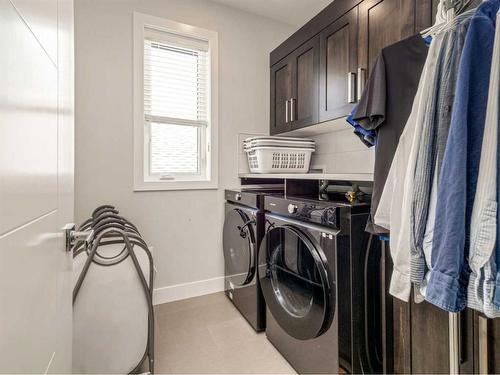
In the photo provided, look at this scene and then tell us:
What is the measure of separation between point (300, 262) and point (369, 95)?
89 centimetres

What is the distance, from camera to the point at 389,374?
1.24 metres

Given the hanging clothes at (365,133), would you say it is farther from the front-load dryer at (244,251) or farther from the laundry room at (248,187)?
the front-load dryer at (244,251)

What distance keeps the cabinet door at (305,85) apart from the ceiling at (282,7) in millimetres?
594

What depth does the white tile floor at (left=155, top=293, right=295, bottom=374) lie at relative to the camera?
1544 mm

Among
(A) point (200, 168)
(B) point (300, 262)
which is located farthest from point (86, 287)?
(A) point (200, 168)

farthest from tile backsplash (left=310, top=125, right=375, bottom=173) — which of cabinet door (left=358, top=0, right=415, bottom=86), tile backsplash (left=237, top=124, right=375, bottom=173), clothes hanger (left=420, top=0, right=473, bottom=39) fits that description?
clothes hanger (left=420, top=0, right=473, bottom=39)

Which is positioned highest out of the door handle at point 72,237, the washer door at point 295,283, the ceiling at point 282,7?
the ceiling at point 282,7

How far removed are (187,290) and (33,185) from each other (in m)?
2.12

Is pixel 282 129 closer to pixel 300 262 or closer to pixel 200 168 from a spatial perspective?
pixel 200 168

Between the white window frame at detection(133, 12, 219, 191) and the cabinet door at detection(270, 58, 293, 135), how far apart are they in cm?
58

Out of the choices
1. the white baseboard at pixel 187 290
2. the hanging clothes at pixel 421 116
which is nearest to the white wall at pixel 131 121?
the white baseboard at pixel 187 290

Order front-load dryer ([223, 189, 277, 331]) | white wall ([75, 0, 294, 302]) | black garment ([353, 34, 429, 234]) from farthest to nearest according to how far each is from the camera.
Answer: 1. white wall ([75, 0, 294, 302])
2. front-load dryer ([223, 189, 277, 331])
3. black garment ([353, 34, 429, 234])

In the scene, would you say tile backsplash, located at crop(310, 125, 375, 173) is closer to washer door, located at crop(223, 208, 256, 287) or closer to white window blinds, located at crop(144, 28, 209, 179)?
washer door, located at crop(223, 208, 256, 287)

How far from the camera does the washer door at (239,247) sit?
1901 millimetres
